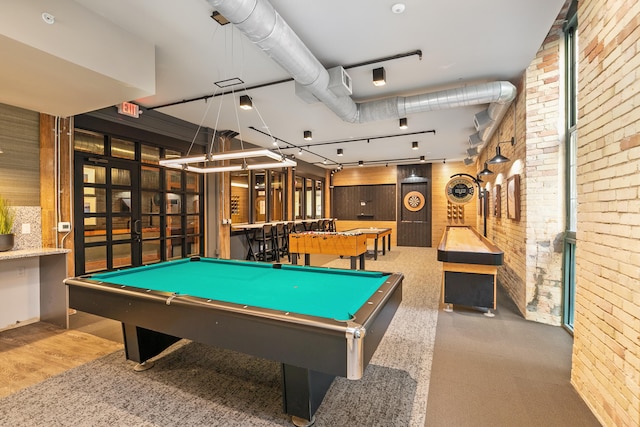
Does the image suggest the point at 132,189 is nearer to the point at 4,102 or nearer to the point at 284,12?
the point at 4,102

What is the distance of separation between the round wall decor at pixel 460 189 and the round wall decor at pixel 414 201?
1106 mm

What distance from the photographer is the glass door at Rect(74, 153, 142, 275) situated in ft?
13.8

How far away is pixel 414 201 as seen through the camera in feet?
36.1

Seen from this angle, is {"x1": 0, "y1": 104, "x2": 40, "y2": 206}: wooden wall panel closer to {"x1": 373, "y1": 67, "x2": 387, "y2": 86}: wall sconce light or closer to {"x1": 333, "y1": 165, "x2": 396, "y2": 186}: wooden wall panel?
{"x1": 373, "y1": 67, "x2": 387, "y2": 86}: wall sconce light

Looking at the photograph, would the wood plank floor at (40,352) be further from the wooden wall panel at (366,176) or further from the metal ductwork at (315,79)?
the wooden wall panel at (366,176)

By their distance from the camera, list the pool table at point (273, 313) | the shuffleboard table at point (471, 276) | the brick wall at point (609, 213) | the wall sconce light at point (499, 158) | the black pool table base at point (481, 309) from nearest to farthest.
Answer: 1. the pool table at point (273, 313)
2. the brick wall at point (609, 213)
3. the shuffleboard table at point (471, 276)
4. the black pool table base at point (481, 309)
5. the wall sconce light at point (499, 158)

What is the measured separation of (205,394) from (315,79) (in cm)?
297

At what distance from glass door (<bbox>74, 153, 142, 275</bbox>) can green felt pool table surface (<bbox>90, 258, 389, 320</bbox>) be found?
203 cm

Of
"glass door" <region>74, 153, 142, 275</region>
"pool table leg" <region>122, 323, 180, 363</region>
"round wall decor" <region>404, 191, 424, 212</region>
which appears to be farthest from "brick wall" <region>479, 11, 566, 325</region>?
"round wall decor" <region>404, 191, 424, 212</region>

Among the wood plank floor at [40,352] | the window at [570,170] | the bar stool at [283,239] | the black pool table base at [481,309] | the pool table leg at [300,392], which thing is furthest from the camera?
the bar stool at [283,239]

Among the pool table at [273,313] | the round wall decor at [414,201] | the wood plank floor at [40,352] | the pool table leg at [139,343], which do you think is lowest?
the wood plank floor at [40,352]

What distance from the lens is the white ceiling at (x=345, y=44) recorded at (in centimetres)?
250

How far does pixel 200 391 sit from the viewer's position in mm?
2256

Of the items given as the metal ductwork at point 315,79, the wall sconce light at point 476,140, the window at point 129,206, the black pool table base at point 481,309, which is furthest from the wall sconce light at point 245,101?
the wall sconce light at point 476,140
